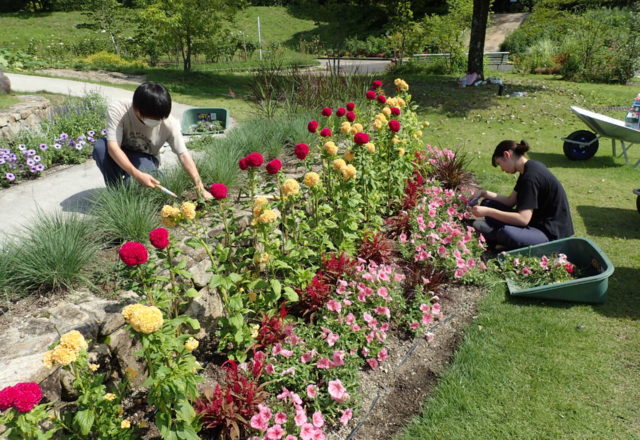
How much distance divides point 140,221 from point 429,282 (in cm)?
202

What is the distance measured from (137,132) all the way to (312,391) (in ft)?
8.24

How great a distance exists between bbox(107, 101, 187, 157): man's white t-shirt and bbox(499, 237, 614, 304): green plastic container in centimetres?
283

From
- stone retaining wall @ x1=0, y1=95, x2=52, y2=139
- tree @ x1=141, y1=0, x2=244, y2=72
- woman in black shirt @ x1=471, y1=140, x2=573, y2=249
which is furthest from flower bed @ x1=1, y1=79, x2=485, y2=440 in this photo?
tree @ x1=141, y1=0, x2=244, y2=72

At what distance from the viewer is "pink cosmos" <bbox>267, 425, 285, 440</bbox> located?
1795mm

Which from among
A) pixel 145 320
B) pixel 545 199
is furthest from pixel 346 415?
pixel 545 199

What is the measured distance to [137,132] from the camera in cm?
336

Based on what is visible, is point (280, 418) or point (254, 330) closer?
point (280, 418)

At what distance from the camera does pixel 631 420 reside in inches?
83.4

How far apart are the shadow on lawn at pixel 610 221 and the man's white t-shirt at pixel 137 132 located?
3920 mm

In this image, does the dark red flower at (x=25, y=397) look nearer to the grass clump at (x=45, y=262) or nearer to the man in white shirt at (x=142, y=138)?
the grass clump at (x=45, y=262)

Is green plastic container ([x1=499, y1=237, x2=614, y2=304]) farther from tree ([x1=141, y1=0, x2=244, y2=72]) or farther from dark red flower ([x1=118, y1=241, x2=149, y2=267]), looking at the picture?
tree ([x1=141, y1=0, x2=244, y2=72])

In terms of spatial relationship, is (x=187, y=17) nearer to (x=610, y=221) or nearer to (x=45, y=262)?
(x=45, y=262)

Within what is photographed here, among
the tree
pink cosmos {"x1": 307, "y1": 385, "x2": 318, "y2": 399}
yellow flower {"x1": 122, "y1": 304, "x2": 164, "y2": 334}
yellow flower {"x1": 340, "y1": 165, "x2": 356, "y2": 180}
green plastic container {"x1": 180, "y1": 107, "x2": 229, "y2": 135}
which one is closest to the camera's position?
yellow flower {"x1": 122, "y1": 304, "x2": 164, "y2": 334}

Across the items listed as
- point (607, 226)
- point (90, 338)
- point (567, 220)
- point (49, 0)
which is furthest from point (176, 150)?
point (49, 0)
